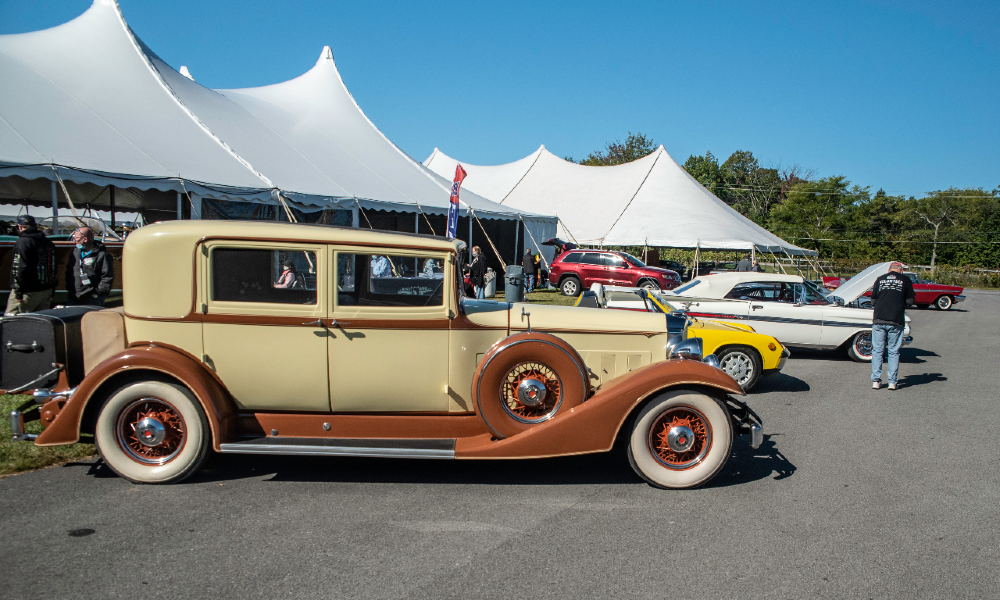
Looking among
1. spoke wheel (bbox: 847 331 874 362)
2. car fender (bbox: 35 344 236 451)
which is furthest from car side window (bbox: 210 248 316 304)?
spoke wheel (bbox: 847 331 874 362)

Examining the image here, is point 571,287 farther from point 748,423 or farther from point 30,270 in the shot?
point 748,423

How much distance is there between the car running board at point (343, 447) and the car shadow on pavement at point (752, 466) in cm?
202

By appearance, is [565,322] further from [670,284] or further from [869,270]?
[670,284]

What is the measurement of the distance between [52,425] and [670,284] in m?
18.5

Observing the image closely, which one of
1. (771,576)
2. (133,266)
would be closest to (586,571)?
(771,576)

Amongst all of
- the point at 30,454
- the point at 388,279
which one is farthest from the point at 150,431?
the point at 388,279

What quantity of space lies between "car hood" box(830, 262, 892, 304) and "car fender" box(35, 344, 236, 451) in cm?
973

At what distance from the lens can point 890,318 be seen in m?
7.78

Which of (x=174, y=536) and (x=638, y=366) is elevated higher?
(x=638, y=366)

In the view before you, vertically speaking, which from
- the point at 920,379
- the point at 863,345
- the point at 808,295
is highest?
the point at 808,295

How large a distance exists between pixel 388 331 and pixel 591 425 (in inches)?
60.9

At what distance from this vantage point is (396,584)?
2.94 metres

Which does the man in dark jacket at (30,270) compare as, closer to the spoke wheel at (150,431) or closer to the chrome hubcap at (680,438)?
the spoke wheel at (150,431)

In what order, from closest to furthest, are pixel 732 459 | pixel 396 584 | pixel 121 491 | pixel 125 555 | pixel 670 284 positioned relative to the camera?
pixel 396 584
pixel 125 555
pixel 121 491
pixel 732 459
pixel 670 284
